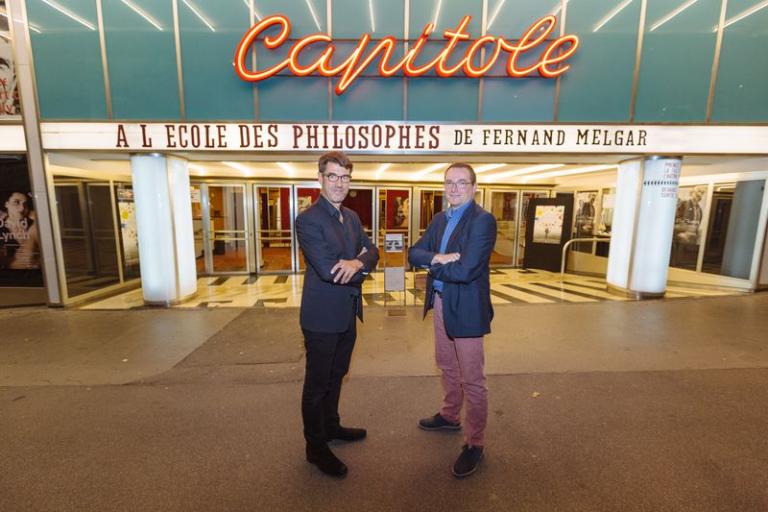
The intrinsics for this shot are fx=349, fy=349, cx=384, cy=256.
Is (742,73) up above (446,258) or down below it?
above

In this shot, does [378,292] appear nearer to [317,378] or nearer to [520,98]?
[520,98]

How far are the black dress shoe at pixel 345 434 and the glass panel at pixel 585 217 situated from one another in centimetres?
1027

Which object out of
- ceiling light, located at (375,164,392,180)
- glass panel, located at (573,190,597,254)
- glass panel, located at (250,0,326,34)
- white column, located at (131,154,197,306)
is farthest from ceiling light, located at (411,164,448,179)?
white column, located at (131,154,197,306)

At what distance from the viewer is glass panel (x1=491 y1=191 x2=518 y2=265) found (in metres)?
11.6

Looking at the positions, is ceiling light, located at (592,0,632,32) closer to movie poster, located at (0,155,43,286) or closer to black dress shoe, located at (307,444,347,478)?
black dress shoe, located at (307,444,347,478)

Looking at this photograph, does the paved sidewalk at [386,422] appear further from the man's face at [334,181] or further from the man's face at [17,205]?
the man's face at [17,205]

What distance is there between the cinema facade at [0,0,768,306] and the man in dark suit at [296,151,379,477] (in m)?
3.75

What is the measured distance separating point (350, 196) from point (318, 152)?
497 centimetres

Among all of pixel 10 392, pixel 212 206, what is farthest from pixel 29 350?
pixel 212 206

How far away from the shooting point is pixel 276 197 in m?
10.5

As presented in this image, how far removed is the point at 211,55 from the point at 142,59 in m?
1.12

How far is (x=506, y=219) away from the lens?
11.8 m

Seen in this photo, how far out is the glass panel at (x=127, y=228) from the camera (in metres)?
7.56

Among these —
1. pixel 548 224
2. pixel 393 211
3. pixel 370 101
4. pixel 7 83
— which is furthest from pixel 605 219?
pixel 7 83
